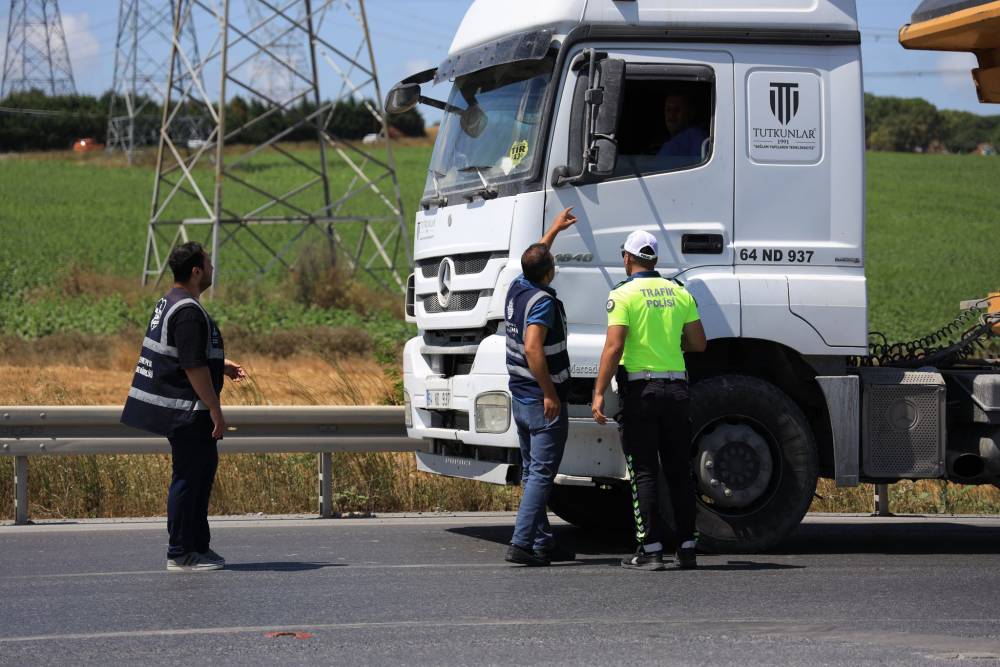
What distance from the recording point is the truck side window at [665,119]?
858 centimetres

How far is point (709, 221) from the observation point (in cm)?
864

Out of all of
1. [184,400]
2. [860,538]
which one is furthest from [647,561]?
[184,400]

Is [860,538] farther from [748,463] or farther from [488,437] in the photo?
[488,437]

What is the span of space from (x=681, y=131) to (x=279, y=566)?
11.3 ft

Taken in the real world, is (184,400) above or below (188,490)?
above

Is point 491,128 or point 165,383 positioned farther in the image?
point 491,128

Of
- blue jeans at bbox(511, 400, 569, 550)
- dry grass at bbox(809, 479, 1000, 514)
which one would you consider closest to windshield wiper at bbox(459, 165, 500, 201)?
blue jeans at bbox(511, 400, 569, 550)

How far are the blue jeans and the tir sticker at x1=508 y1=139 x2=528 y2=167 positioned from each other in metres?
1.46

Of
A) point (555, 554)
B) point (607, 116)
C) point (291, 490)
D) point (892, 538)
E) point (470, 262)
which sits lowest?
point (892, 538)

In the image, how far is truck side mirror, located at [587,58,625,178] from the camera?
8.08 m

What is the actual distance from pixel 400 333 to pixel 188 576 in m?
16.9

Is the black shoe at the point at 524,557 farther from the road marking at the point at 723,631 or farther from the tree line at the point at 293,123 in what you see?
the tree line at the point at 293,123

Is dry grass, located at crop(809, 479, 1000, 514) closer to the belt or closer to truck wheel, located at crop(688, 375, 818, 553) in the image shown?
truck wheel, located at crop(688, 375, 818, 553)

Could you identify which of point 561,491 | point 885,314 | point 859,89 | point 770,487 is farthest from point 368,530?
point 885,314
